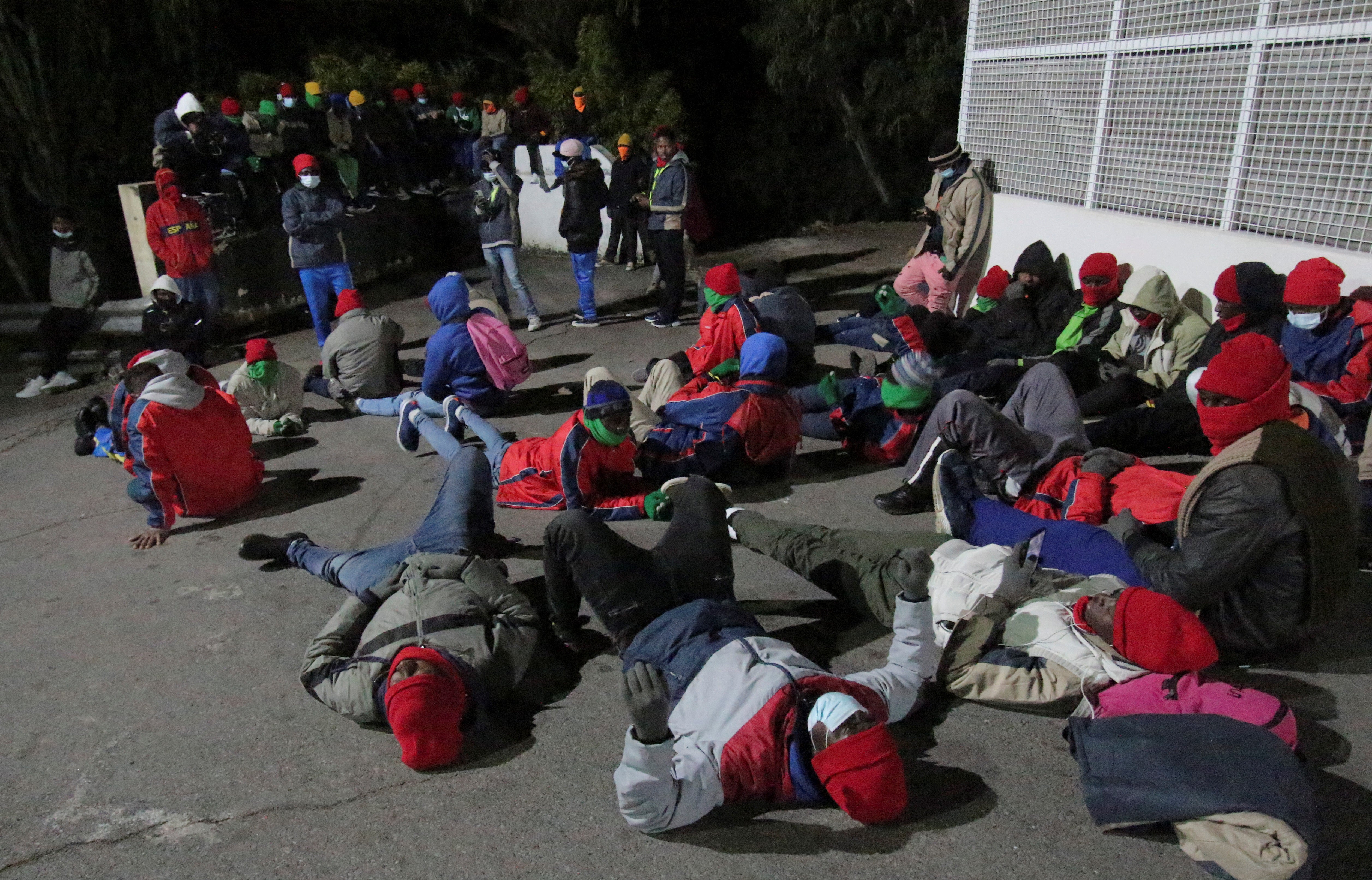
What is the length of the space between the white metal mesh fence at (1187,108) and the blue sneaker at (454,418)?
5.69 m

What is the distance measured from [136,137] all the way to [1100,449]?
46.6ft

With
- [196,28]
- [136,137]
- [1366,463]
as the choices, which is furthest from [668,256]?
[196,28]

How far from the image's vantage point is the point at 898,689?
3438 mm

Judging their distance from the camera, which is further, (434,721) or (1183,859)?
(434,721)

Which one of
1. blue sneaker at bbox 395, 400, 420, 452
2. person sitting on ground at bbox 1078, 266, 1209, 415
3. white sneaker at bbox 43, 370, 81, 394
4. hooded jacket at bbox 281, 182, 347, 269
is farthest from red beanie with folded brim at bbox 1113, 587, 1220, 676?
white sneaker at bbox 43, 370, 81, 394

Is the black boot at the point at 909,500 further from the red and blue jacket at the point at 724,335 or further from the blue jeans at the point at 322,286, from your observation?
the blue jeans at the point at 322,286

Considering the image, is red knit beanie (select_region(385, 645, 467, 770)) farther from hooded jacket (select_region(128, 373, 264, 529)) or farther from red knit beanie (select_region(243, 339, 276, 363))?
red knit beanie (select_region(243, 339, 276, 363))

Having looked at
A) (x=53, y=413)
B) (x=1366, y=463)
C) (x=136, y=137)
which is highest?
(x=136, y=137)

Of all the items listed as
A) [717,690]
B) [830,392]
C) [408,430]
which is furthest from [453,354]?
[717,690]

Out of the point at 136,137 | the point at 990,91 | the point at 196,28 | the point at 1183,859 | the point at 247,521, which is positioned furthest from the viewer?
the point at 196,28

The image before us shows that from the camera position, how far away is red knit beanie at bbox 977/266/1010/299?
8.11 m

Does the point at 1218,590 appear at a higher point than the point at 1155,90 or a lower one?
lower

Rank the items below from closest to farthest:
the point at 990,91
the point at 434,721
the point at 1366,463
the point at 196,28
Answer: the point at 434,721, the point at 1366,463, the point at 990,91, the point at 196,28

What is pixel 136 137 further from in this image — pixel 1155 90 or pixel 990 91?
pixel 1155 90
